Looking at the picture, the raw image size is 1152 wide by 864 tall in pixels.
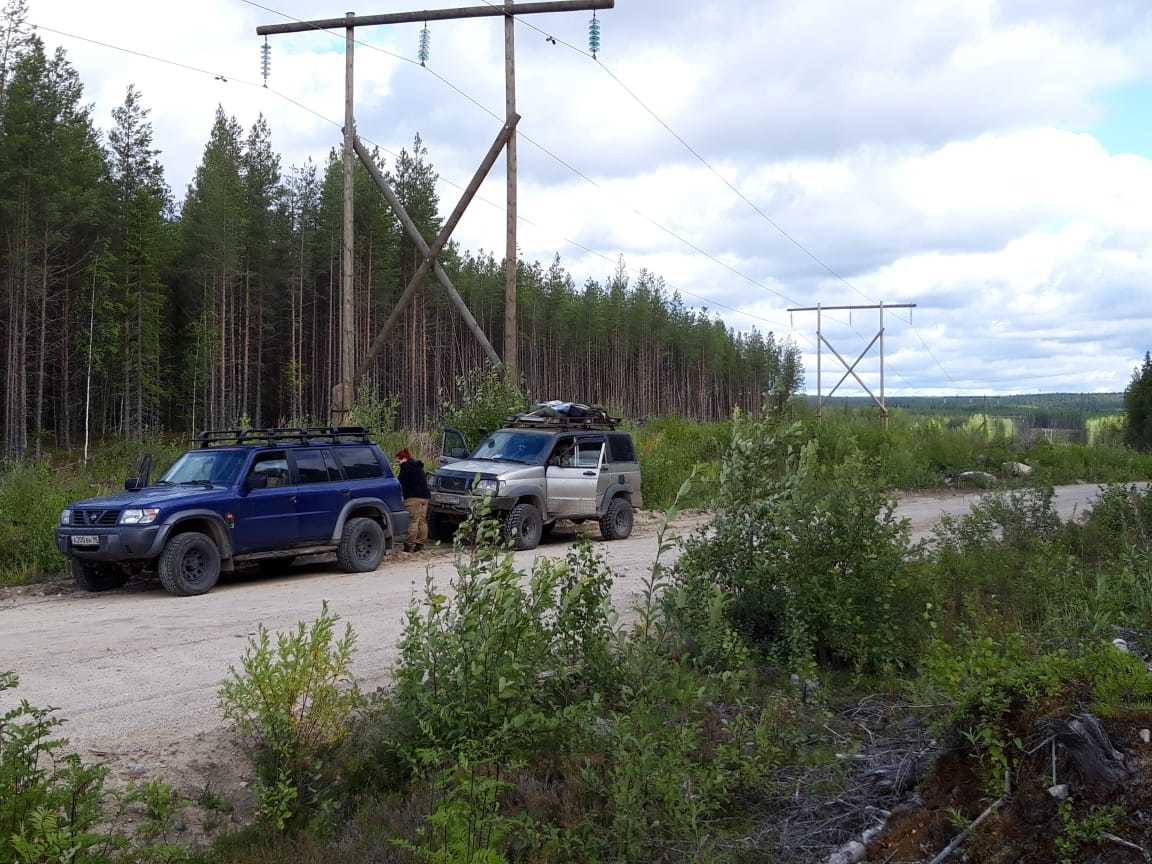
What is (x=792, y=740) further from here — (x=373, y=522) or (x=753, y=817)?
(x=373, y=522)

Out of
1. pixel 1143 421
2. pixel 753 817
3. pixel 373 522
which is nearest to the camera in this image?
pixel 753 817

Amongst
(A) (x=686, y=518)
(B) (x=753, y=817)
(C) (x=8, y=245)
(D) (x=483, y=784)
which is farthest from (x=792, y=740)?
(C) (x=8, y=245)

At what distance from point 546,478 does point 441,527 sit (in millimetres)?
2238

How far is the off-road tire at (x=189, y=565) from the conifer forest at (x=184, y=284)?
2156cm

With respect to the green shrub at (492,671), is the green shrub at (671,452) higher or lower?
higher

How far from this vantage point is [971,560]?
1063 centimetres

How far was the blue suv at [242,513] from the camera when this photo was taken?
1195 cm

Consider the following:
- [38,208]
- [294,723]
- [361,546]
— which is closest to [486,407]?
[361,546]

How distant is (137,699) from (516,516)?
9252mm

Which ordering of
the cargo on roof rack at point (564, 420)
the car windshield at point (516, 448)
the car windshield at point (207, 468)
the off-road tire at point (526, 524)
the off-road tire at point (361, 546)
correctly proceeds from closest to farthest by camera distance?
1. the car windshield at point (207, 468)
2. the off-road tire at point (361, 546)
3. the off-road tire at point (526, 524)
4. the car windshield at point (516, 448)
5. the cargo on roof rack at point (564, 420)

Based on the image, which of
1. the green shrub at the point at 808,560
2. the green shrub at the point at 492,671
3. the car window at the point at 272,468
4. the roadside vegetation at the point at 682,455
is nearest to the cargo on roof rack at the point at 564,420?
the roadside vegetation at the point at 682,455

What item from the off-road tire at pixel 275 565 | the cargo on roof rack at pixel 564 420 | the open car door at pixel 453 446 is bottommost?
the off-road tire at pixel 275 565

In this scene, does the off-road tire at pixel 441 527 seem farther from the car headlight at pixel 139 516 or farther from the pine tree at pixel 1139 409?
the pine tree at pixel 1139 409

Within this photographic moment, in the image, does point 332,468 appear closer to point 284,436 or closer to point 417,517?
point 284,436
